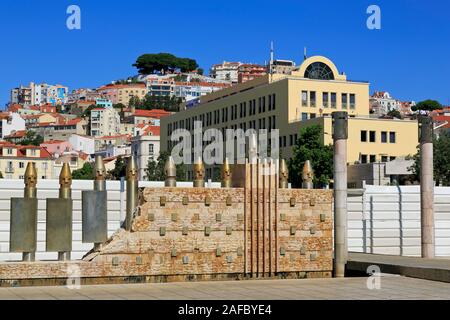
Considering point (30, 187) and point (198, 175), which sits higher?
point (198, 175)

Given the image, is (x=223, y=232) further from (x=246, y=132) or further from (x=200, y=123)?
(x=200, y=123)

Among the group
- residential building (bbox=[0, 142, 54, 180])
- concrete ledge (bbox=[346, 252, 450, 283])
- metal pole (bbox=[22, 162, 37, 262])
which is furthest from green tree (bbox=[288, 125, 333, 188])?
residential building (bbox=[0, 142, 54, 180])

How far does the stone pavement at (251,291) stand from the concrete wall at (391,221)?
11623 mm

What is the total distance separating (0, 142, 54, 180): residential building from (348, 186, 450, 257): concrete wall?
108m

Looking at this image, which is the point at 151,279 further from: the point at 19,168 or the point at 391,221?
the point at 19,168

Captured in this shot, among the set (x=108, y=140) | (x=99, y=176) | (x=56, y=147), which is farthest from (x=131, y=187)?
(x=108, y=140)

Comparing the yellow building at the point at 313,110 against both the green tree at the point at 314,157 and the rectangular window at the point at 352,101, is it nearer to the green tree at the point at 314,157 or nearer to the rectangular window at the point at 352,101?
the rectangular window at the point at 352,101

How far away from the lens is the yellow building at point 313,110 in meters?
81.0

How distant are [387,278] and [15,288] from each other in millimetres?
10671

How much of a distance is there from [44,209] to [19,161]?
374 feet

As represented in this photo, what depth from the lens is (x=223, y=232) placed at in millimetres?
24062

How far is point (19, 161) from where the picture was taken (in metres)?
140

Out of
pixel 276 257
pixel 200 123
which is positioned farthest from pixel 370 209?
pixel 200 123

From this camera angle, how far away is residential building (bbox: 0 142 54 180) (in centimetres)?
13688
